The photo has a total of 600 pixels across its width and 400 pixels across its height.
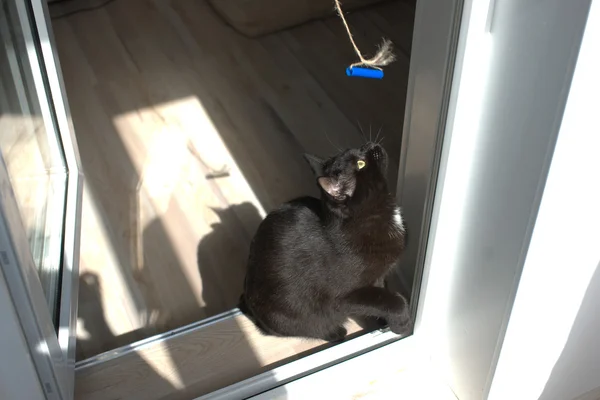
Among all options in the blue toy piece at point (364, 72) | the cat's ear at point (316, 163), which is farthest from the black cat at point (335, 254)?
the blue toy piece at point (364, 72)

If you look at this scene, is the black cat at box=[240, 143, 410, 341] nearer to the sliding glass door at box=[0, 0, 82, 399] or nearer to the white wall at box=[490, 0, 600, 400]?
the white wall at box=[490, 0, 600, 400]

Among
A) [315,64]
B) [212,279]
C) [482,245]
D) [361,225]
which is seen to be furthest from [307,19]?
[482,245]

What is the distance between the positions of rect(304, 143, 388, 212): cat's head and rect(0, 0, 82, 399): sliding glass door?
0.55 m

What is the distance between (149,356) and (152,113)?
99cm

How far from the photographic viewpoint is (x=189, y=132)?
2.09 m

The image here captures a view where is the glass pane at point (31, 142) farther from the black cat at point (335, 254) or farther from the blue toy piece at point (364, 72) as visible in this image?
the blue toy piece at point (364, 72)

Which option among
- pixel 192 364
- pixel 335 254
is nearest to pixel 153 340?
pixel 192 364

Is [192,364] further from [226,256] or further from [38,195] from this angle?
[38,195]

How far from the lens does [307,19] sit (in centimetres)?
254

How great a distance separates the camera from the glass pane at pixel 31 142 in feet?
4.33

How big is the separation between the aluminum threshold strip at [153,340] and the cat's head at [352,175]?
406 mm

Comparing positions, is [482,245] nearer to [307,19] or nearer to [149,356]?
[149,356]

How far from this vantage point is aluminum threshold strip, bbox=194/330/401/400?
1337 millimetres

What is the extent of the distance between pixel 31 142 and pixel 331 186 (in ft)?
2.41
